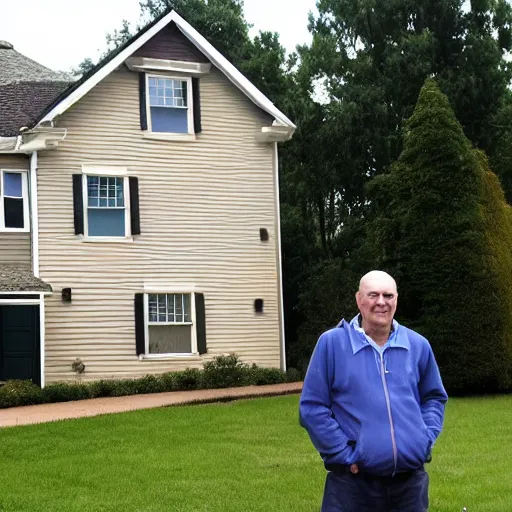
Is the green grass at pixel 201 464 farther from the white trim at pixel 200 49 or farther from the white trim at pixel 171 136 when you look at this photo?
the white trim at pixel 171 136

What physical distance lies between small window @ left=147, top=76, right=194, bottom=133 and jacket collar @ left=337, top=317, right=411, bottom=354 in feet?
61.7

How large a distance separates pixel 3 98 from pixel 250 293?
791 cm

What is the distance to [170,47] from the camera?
23.4 m

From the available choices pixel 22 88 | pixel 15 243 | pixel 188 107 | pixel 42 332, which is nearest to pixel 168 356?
pixel 42 332

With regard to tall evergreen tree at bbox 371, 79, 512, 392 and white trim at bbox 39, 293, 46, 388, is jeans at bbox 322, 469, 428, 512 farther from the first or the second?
white trim at bbox 39, 293, 46, 388

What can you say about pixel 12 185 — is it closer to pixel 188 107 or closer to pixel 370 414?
pixel 188 107

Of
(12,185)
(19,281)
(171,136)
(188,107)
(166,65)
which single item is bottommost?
(19,281)

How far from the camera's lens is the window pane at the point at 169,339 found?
75.0ft

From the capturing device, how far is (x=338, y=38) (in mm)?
31281

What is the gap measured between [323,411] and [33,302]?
1695 cm

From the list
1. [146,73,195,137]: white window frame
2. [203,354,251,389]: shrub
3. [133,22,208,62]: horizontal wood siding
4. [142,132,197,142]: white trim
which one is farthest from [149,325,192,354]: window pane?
[133,22,208,62]: horizontal wood siding

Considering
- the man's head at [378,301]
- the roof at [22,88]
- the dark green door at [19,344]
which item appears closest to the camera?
the man's head at [378,301]

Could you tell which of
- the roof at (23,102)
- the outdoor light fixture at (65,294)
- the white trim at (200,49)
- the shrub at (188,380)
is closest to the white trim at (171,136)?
the white trim at (200,49)

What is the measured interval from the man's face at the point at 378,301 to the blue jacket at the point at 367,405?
0.11 meters
